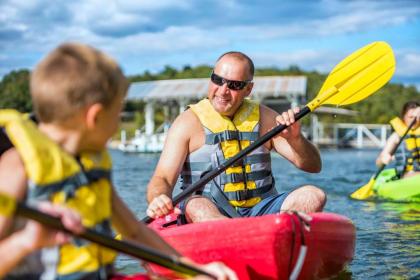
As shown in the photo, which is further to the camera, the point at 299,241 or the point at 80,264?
the point at 299,241

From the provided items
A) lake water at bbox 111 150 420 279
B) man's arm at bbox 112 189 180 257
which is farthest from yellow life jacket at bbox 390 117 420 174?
man's arm at bbox 112 189 180 257

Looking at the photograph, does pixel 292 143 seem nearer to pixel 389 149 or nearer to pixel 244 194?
pixel 244 194

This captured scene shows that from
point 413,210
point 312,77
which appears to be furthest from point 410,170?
point 312,77

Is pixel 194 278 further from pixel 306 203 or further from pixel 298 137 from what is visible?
pixel 298 137

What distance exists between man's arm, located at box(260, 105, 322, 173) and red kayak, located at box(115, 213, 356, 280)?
0.73m

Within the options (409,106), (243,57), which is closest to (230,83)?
(243,57)

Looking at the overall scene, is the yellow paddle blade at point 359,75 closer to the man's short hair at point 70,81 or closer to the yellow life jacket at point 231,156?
the yellow life jacket at point 231,156

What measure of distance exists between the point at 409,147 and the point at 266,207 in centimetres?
477

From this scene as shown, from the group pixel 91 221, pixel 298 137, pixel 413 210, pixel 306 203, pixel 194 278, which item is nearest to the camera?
pixel 91 221

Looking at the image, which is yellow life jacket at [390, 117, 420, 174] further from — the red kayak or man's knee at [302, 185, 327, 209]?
the red kayak

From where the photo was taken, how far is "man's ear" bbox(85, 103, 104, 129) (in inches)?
64.9

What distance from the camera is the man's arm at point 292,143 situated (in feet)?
11.2

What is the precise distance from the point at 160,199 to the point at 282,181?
765 cm

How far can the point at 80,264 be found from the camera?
69.3 inches
